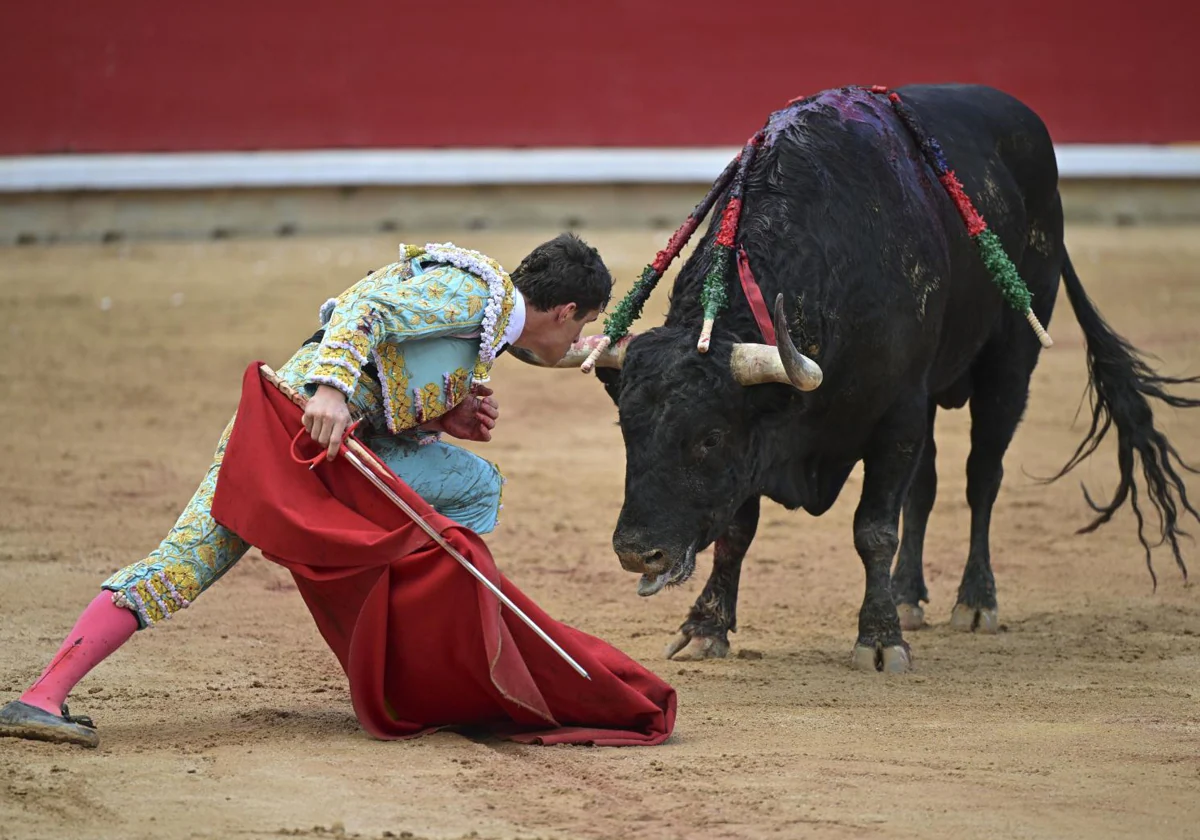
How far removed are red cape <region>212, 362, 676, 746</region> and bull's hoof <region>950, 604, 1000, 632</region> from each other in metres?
1.63

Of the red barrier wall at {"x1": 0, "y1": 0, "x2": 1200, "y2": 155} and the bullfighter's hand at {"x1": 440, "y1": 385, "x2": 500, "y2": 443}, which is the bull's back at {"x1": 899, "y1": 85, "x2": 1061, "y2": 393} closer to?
the bullfighter's hand at {"x1": 440, "y1": 385, "x2": 500, "y2": 443}

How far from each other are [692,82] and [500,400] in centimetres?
350

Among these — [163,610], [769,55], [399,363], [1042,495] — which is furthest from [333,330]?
[769,55]

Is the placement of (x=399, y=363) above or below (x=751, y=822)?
→ above

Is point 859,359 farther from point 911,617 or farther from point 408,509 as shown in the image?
point 408,509

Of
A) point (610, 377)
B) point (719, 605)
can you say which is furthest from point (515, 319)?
point (719, 605)

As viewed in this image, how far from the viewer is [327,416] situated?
2939 mm

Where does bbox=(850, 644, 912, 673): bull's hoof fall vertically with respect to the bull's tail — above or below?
below

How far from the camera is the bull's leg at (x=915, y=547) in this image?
4625 millimetres

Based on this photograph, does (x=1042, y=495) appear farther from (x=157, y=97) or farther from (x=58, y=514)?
(x=157, y=97)

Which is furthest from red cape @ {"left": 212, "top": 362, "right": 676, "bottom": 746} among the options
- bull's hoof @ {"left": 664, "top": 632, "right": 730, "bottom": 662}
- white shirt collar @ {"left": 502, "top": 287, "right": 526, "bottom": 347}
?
bull's hoof @ {"left": 664, "top": 632, "right": 730, "bottom": 662}

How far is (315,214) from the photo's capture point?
975 cm

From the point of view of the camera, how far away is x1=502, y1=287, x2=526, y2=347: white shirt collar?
3.16m

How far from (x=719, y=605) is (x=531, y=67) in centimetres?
648
